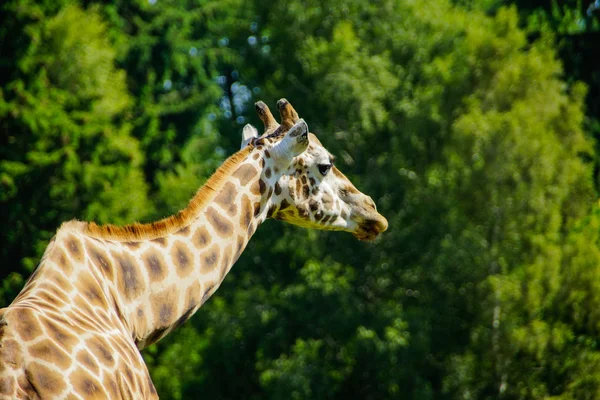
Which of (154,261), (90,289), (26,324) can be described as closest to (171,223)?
(154,261)

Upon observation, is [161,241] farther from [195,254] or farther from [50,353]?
[50,353]

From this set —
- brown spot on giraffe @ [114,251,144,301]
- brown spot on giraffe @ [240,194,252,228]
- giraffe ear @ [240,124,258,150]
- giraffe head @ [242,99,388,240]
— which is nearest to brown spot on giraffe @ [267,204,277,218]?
giraffe head @ [242,99,388,240]

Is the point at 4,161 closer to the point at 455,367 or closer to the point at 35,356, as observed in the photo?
the point at 455,367

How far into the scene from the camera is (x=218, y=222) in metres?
6.24

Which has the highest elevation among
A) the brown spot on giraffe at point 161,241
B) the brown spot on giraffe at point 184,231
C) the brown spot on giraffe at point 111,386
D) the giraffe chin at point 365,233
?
the brown spot on giraffe at point 161,241

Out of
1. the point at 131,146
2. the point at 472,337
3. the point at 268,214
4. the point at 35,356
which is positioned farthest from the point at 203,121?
the point at 35,356

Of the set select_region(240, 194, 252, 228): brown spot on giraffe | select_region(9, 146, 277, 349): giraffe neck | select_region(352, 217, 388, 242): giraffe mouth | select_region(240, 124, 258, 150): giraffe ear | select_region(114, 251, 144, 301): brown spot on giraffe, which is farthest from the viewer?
select_region(352, 217, 388, 242): giraffe mouth

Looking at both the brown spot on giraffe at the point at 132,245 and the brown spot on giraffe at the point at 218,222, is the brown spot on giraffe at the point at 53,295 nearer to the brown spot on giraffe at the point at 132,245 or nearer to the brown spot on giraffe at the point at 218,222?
the brown spot on giraffe at the point at 132,245

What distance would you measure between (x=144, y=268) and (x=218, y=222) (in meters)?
0.70

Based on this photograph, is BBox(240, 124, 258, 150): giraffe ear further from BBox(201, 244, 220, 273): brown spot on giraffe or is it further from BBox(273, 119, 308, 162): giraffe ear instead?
BBox(201, 244, 220, 273): brown spot on giraffe

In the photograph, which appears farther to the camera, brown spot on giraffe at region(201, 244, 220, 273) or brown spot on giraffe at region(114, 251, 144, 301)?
brown spot on giraffe at region(201, 244, 220, 273)

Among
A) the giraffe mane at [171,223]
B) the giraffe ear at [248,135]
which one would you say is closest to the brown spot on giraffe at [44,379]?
the giraffe mane at [171,223]

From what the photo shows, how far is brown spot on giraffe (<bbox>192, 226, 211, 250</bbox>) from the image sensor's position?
19.9 feet

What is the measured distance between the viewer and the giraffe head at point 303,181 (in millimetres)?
6527
